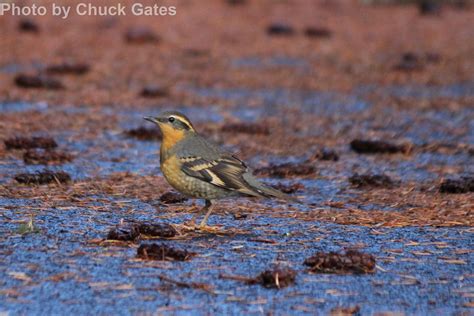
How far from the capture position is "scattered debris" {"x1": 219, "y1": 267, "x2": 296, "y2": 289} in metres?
6.23

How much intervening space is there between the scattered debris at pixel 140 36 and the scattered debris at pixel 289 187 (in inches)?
487

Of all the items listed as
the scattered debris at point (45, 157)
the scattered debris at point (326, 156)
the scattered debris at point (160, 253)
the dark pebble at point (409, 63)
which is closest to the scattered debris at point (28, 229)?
the scattered debris at point (160, 253)

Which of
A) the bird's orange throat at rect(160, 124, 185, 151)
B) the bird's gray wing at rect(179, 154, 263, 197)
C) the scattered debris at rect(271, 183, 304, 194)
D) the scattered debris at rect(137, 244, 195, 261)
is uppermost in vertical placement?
the bird's orange throat at rect(160, 124, 185, 151)

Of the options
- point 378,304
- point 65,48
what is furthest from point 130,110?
point 378,304

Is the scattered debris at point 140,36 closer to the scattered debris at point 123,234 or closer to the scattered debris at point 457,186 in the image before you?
the scattered debris at point 457,186

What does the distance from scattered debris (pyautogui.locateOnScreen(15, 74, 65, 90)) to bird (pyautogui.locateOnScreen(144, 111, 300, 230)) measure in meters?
7.97

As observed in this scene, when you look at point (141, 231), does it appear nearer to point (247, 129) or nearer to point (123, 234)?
point (123, 234)

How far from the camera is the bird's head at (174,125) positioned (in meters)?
8.35

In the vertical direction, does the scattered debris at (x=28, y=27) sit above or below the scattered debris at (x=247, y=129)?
above

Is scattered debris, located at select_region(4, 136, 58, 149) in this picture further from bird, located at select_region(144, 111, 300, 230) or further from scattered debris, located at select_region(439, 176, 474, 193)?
scattered debris, located at select_region(439, 176, 474, 193)

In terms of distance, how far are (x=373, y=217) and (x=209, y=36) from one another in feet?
49.7

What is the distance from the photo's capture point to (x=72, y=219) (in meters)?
7.95

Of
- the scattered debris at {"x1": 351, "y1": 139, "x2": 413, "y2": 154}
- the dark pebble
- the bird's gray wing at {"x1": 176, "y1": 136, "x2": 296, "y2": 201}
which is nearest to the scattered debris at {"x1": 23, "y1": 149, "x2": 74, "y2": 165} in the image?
the bird's gray wing at {"x1": 176, "y1": 136, "x2": 296, "y2": 201}

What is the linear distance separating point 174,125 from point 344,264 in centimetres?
244
